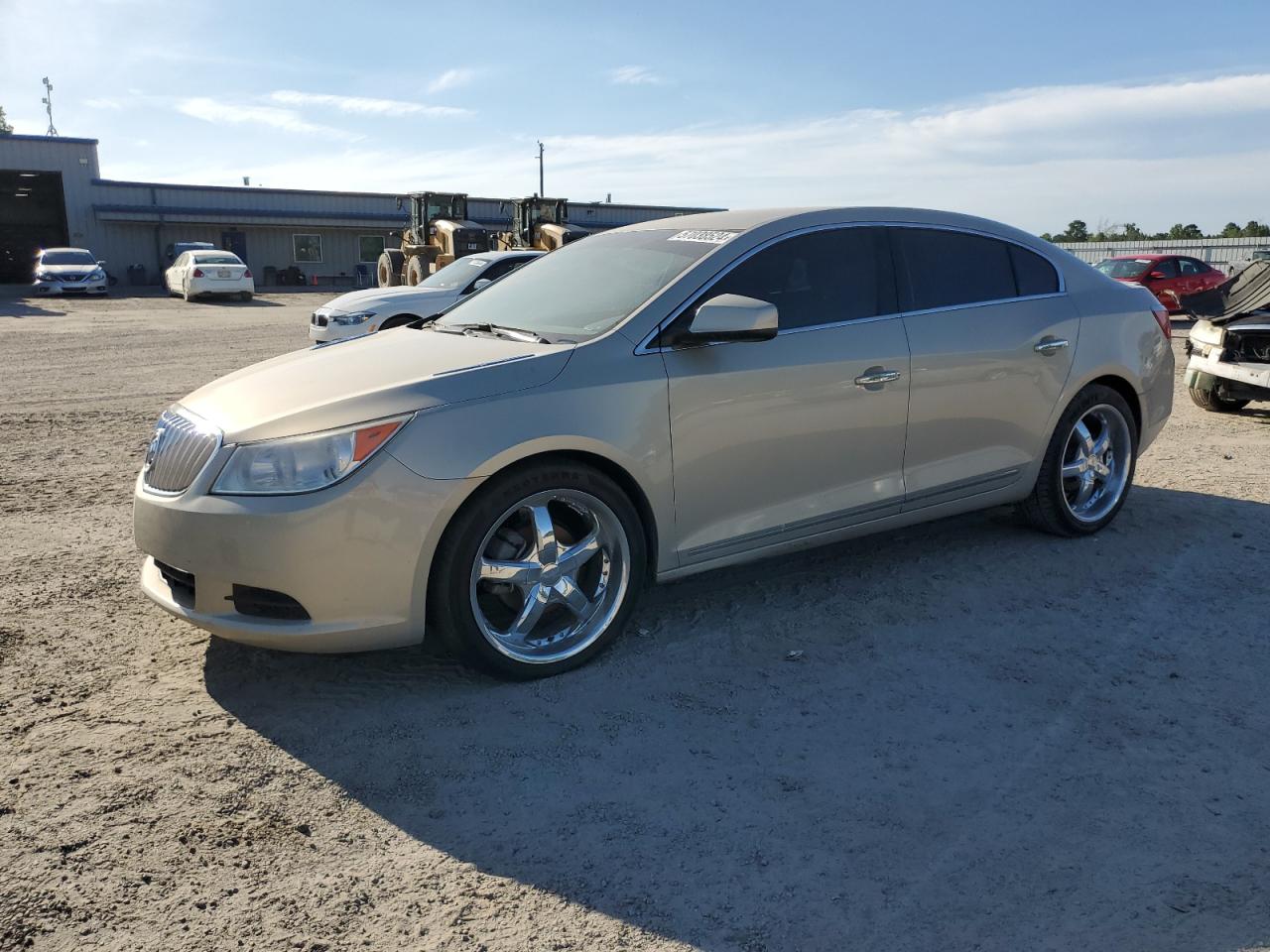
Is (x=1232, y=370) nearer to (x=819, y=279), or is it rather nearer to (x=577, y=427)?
(x=819, y=279)

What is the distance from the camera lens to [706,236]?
174 inches

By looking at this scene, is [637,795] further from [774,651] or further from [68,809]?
[68,809]

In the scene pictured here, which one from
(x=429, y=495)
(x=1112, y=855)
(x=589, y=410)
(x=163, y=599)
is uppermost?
(x=589, y=410)

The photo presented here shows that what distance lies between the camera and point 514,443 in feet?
11.5

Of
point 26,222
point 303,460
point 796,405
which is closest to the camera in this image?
point 303,460

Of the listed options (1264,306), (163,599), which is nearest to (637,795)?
(163,599)

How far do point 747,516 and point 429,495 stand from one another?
1.37 m

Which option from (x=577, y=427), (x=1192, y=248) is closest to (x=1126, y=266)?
(x=577, y=427)

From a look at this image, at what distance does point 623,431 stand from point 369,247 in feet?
161

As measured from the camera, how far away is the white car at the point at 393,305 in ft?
41.8

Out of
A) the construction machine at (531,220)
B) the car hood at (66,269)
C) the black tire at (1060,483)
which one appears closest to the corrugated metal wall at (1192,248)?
the construction machine at (531,220)

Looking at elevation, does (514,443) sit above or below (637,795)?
above

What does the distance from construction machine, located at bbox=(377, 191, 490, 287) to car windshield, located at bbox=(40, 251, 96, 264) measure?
42.2 ft

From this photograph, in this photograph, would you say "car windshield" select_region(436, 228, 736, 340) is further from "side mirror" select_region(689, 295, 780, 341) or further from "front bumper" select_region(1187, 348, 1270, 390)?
"front bumper" select_region(1187, 348, 1270, 390)
